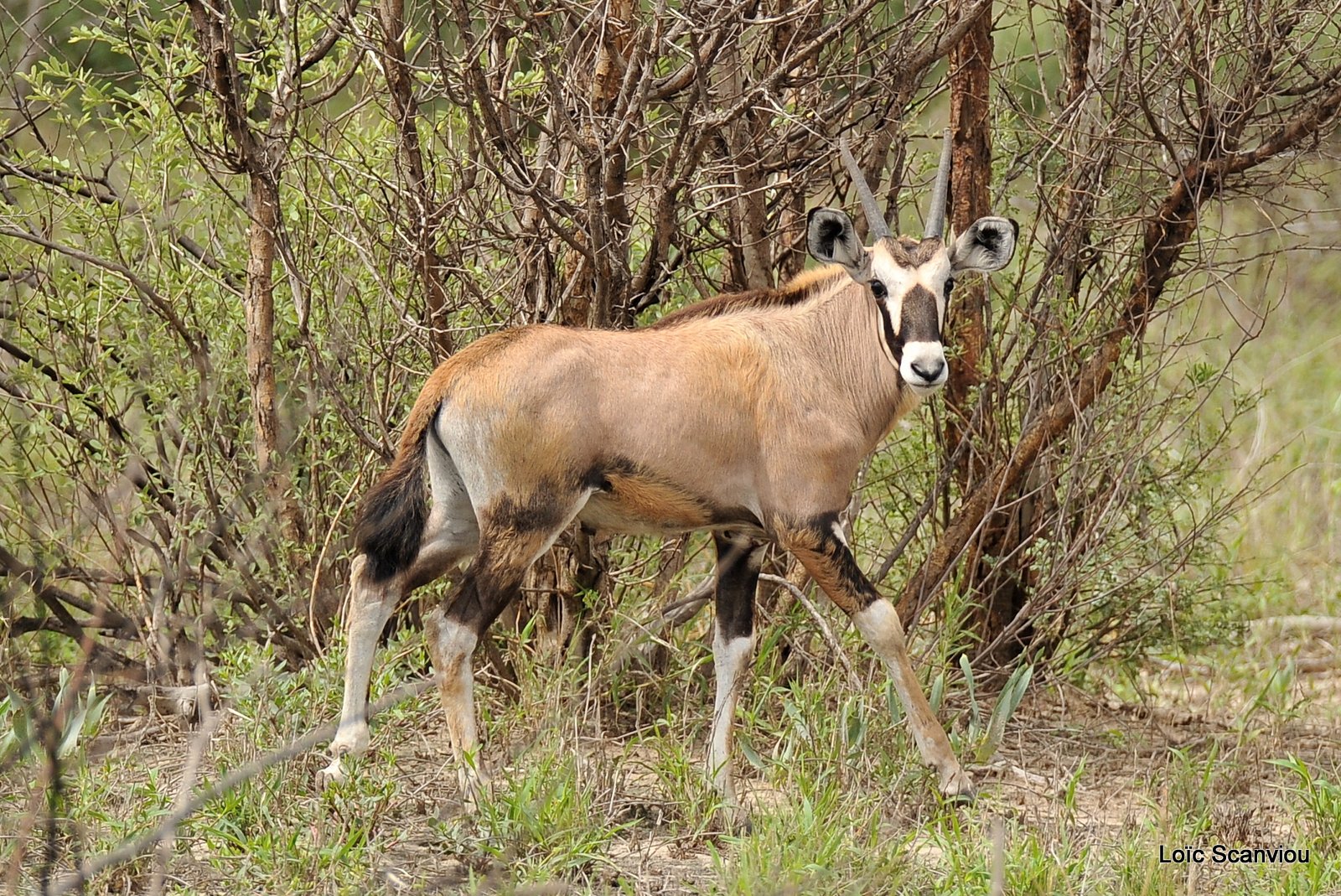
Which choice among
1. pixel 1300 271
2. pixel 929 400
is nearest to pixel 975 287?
pixel 929 400

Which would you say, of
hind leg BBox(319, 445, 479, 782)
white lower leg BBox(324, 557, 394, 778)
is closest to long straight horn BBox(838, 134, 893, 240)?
hind leg BBox(319, 445, 479, 782)

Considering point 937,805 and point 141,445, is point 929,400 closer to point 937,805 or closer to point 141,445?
point 937,805

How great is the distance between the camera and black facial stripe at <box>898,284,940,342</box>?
4.93m

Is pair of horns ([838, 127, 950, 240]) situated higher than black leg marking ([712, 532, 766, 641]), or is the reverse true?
pair of horns ([838, 127, 950, 240])

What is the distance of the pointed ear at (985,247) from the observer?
17.0 feet

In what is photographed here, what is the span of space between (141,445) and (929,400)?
3.36 m

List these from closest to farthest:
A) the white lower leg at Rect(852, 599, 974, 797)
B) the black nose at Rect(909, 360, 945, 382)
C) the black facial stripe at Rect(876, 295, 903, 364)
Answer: the black nose at Rect(909, 360, 945, 382) < the black facial stripe at Rect(876, 295, 903, 364) < the white lower leg at Rect(852, 599, 974, 797)

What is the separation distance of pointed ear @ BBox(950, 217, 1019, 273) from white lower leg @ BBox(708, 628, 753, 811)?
1570 millimetres

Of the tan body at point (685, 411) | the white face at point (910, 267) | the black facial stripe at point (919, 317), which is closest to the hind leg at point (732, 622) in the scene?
the tan body at point (685, 411)

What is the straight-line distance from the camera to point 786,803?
5.06 meters

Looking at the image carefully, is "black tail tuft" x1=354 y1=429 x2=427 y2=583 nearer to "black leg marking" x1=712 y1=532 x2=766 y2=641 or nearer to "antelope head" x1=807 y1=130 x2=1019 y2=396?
"black leg marking" x1=712 y1=532 x2=766 y2=641

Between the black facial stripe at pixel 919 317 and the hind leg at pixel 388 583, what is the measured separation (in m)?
1.59

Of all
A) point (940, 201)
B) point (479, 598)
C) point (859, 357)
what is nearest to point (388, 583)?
point (479, 598)

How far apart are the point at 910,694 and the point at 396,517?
74.5 inches
